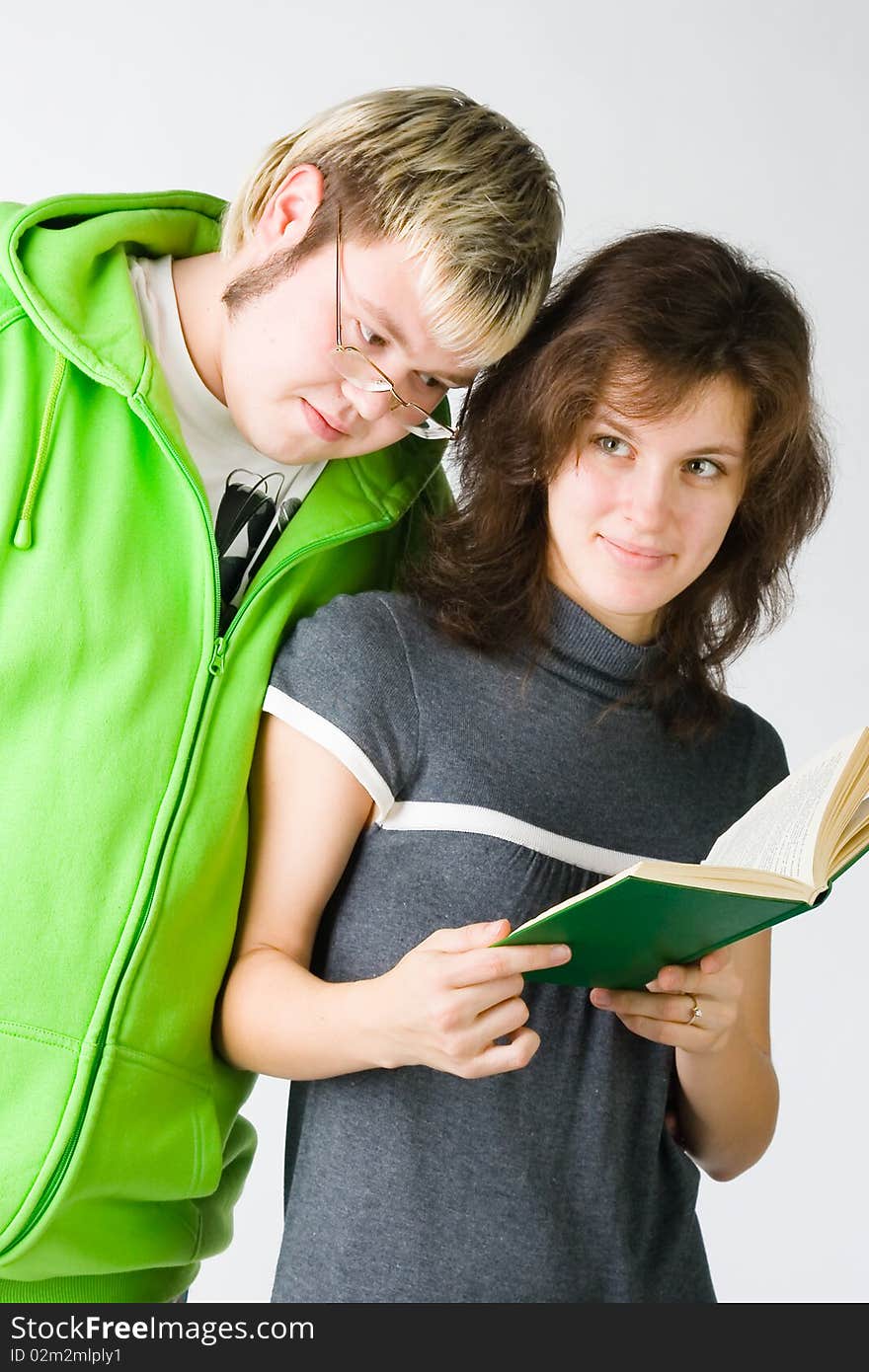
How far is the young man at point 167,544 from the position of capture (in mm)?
1442

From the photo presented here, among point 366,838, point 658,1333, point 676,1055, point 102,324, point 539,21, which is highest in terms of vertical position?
point 539,21

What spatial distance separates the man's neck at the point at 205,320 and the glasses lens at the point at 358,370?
148 millimetres

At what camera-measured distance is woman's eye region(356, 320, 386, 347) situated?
153 centimetres

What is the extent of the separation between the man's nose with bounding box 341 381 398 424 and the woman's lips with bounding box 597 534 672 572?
26cm

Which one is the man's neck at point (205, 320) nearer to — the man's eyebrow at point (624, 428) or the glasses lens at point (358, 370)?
the glasses lens at point (358, 370)

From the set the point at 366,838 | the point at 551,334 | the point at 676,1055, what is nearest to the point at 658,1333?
the point at 676,1055

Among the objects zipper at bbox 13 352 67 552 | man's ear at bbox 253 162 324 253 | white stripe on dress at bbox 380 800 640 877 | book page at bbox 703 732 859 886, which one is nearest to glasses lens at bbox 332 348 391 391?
man's ear at bbox 253 162 324 253

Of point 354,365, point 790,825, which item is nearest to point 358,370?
point 354,365

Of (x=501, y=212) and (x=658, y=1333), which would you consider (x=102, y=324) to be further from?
(x=658, y=1333)

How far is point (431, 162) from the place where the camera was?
155 cm

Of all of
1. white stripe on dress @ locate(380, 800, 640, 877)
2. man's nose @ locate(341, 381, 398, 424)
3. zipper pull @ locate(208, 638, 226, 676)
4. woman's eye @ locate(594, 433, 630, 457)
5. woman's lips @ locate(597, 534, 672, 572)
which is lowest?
white stripe on dress @ locate(380, 800, 640, 877)

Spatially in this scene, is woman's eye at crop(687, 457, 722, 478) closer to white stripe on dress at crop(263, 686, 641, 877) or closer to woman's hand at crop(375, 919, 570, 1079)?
white stripe on dress at crop(263, 686, 641, 877)

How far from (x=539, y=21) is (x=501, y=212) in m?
1.44

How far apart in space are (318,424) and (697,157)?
159 cm
